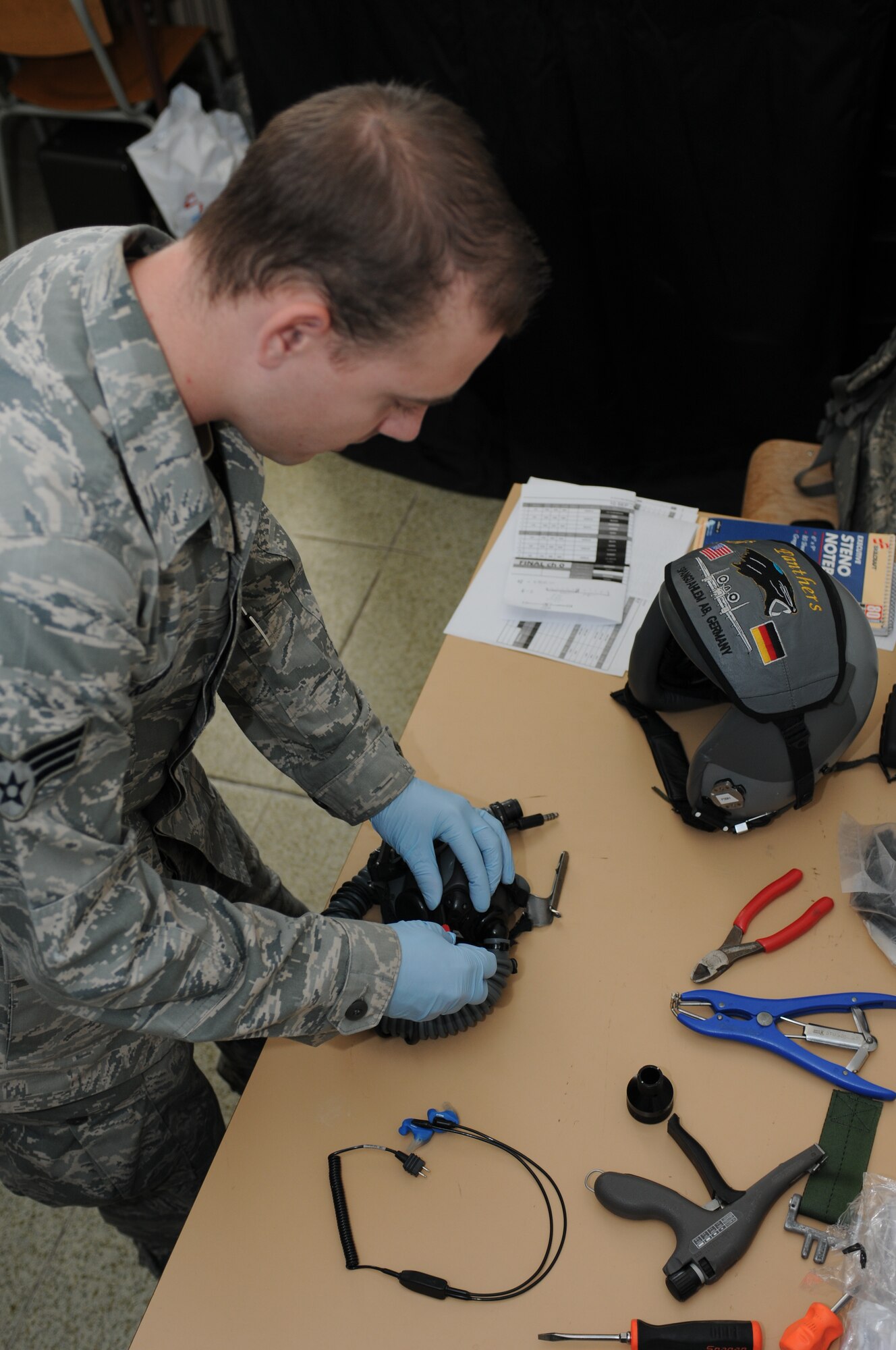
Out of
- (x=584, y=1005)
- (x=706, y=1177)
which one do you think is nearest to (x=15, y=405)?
(x=584, y=1005)

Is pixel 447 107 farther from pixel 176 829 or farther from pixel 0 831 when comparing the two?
pixel 176 829

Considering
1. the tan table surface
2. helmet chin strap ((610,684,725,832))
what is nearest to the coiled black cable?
the tan table surface

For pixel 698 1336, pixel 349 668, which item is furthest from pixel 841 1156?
pixel 349 668

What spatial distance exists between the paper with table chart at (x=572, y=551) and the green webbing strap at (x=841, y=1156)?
652 mm

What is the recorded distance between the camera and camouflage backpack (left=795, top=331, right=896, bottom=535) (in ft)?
5.52

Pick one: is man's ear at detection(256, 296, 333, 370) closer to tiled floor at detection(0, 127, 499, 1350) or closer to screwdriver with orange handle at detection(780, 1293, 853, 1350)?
screwdriver with orange handle at detection(780, 1293, 853, 1350)

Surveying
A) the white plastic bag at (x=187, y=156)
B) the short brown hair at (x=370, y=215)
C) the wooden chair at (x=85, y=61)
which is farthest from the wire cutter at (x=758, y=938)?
the wooden chair at (x=85, y=61)

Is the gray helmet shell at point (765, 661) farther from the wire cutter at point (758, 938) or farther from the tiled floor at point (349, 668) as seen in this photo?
the tiled floor at point (349, 668)

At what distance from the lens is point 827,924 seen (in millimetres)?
1121

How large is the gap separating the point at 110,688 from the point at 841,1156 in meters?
0.74

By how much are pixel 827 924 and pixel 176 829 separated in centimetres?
68

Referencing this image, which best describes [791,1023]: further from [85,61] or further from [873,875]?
[85,61]

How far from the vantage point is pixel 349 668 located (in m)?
2.41

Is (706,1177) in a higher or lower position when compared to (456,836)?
lower
